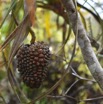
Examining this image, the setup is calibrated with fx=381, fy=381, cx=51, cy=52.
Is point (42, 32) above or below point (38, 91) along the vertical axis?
above

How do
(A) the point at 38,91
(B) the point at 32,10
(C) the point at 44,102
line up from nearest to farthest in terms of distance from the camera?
(B) the point at 32,10
(C) the point at 44,102
(A) the point at 38,91

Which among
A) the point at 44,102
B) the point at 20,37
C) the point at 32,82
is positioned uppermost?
the point at 20,37

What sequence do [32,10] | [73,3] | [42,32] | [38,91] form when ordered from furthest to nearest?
[42,32] → [38,91] → [73,3] → [32,10]

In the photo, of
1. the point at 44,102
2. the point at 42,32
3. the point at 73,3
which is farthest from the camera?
the point at 42,32

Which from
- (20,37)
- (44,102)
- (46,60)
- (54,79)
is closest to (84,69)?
(54,79)

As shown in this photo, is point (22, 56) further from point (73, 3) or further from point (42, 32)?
point (42, 32)

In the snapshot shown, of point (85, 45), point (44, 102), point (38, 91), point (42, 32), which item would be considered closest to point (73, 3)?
point (85, 45)

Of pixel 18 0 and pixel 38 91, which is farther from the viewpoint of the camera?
pixel 38 91

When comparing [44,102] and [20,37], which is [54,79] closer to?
[44,102]

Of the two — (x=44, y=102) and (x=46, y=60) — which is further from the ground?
(x=46, y=60)
